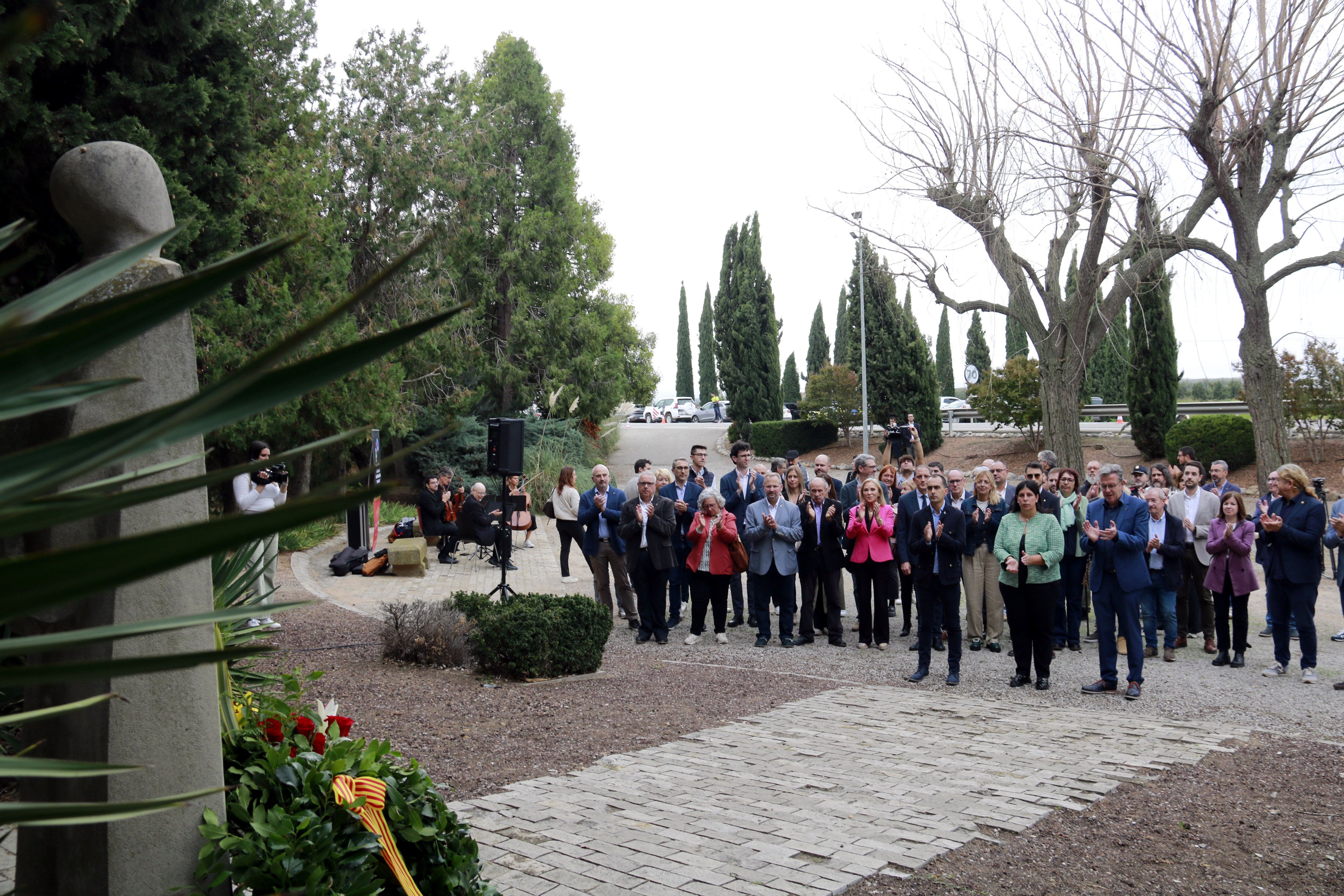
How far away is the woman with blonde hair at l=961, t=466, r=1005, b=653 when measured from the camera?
10.5m

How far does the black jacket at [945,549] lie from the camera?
9.33m

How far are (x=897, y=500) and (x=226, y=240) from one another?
8575mm

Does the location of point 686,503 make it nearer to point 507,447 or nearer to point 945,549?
point 507,447

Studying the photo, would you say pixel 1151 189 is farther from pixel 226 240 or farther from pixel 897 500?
pixel 226 240

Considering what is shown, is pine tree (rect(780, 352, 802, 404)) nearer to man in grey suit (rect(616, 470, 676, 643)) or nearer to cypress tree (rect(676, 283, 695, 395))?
cypress tree (rect(676, 283, 695, 395))

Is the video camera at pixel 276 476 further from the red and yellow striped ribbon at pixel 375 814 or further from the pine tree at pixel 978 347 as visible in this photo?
the pine tree at pixel 978 347

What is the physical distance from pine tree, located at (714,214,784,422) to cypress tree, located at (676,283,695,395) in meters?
28.6

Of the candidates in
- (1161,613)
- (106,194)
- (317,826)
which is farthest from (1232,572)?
(106,194)

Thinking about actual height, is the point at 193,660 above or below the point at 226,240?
below

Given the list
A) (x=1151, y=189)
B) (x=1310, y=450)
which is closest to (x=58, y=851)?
(x=1151, y=189)

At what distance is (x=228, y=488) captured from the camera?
467 inches

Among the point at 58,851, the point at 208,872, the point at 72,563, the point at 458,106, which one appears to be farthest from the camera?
the point at 458,106

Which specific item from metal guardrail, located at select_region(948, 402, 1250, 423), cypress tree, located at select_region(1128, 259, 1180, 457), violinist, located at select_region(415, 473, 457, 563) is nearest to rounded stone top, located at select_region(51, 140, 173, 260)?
violinist, located at select_region(415, 473, 457, 563)

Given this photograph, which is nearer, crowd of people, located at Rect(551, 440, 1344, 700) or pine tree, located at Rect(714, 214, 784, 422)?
crowd of people, located at Rect(551, 440, 1344, 700)
